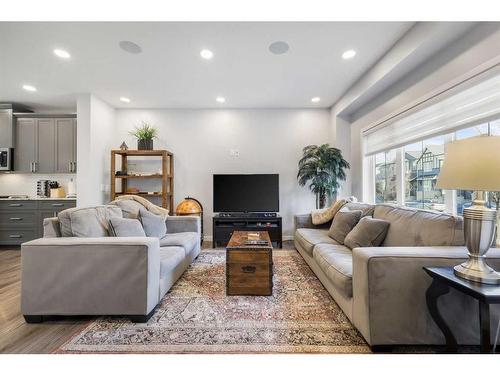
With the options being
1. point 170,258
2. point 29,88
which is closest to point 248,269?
point 170,258

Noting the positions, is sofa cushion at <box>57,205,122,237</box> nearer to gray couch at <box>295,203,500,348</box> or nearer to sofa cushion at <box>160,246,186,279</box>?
sofa cushion at <box>160,246,186,279</box>

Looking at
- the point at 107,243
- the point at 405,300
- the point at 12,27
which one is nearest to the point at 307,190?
the point at 405,300

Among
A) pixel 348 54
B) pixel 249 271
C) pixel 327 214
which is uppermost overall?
pixel 348 54

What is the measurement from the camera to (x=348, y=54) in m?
2.79

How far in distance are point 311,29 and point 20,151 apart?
5.35 m

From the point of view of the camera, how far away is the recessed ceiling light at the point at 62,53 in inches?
109

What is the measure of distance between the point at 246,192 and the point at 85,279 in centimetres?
293

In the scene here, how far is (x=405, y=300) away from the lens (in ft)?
4.75

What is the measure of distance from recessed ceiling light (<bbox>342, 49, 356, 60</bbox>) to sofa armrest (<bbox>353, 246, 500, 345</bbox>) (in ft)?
7.68

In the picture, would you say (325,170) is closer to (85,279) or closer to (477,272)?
(477,272)

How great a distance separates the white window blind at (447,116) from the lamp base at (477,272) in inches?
50.4

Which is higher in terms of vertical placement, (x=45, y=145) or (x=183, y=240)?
(x=45, y=145)

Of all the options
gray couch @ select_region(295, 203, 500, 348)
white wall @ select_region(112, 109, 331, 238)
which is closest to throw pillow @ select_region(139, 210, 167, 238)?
white wall @ select_region(112, 109, 331, 238)
